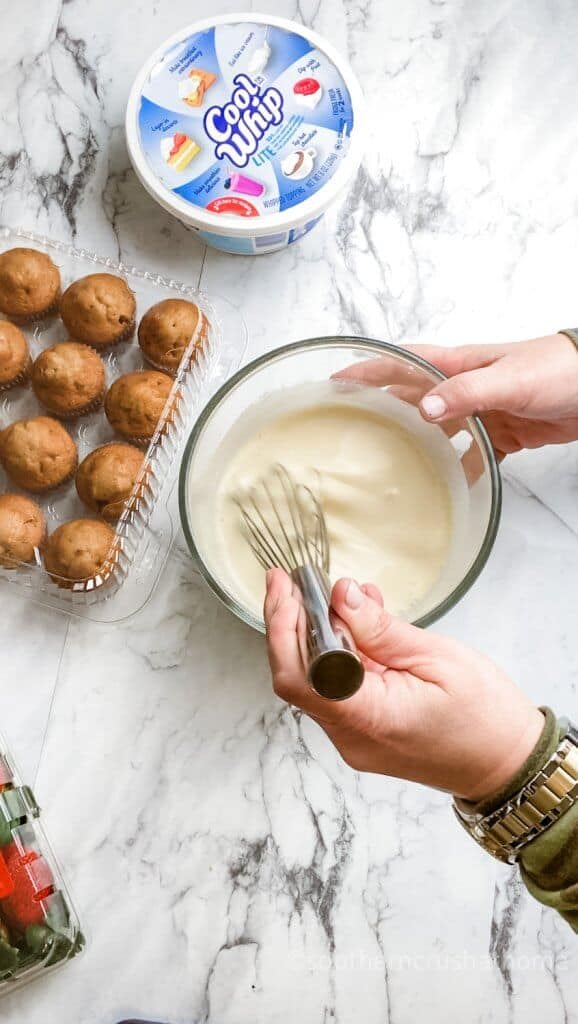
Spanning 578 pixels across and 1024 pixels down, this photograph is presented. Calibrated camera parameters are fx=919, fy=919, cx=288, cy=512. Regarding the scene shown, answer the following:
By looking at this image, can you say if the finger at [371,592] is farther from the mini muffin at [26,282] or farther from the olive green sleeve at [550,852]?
the mini muffin at [26,282]

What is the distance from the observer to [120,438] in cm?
103

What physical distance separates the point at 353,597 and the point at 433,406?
21 cm

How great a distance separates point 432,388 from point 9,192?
56cm

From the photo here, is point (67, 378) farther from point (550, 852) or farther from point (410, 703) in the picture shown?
point (550, 852)

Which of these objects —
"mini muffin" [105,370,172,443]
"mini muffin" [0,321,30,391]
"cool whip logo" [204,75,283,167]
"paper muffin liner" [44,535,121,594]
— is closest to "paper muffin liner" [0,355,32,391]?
"mini muffin" [0,321,30,391]

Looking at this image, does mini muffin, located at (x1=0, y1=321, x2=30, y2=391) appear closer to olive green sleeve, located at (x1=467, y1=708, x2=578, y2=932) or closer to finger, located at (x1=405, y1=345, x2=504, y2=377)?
finger, located at (x1=405, y1=345, x2=504, y2=377)

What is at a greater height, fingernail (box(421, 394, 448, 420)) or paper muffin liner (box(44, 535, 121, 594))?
fingernail (box(421, 394, 448, 420))

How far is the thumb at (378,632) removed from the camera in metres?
0.74

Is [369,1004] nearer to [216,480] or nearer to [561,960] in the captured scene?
[561,960]

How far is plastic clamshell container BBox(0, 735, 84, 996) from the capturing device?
3.02 feet

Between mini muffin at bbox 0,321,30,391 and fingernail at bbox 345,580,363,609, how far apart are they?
48cm

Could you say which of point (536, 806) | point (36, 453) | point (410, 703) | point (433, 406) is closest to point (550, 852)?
→ point (536, 806)

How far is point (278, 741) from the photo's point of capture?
102cm

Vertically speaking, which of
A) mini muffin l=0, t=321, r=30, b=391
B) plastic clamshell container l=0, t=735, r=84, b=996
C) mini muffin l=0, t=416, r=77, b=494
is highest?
mini muffin l=0, t=321, r=30, b=391
